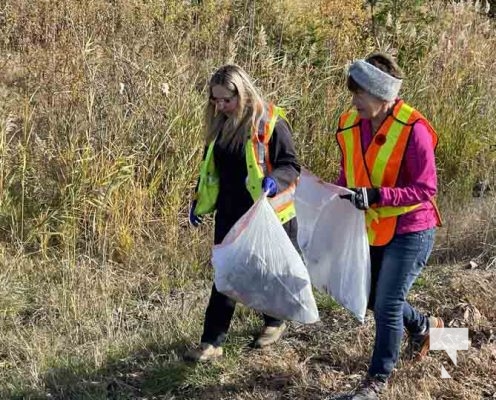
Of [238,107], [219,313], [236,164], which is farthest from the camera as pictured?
[219,313]

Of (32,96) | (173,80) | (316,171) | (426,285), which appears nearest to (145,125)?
(173,80)

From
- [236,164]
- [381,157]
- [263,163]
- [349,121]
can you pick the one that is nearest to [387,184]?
[381,157]

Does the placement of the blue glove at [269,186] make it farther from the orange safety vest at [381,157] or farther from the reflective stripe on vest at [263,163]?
the orange safety vest at [381,157]

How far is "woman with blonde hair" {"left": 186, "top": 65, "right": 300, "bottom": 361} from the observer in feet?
12.1

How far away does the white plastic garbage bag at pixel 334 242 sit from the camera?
3.41 m

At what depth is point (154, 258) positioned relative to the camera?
5426mm

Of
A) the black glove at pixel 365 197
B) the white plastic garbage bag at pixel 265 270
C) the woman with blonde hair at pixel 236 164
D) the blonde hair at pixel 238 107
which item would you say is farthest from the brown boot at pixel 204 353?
the black glove at pixel 365 197

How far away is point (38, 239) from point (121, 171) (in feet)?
2.55

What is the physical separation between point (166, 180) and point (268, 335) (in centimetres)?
214

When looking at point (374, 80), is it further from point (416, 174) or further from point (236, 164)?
point (236, 164)

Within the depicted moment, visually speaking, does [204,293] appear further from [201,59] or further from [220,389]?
[201,59]

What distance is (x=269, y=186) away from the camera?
355 centimetres

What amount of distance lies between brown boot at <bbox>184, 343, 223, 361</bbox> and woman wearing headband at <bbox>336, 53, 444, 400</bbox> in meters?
0.82

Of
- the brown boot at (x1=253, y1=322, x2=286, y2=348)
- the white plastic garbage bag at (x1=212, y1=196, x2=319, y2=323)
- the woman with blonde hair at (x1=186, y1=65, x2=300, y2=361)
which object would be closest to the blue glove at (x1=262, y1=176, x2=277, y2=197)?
the woman with blonde hair at (x1=186, y1=65, x2=300, y2=361)
